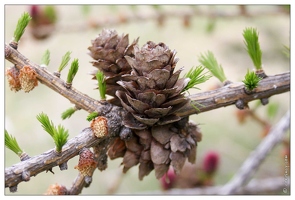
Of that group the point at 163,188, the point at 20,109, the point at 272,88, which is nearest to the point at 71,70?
the point at 272,88

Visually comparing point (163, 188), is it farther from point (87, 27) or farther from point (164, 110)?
point (164, 110)

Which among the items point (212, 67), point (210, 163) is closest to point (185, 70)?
point (210, 163)

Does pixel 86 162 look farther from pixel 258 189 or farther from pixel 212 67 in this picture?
pixel 258 189

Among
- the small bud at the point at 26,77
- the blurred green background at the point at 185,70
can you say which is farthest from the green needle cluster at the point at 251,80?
the blurred green background at the point at 185,70

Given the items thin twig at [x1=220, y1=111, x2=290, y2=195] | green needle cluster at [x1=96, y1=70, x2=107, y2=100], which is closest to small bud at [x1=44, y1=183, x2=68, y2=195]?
green needle cluster at [x1=96, y1=70, x2=107, y2=100]

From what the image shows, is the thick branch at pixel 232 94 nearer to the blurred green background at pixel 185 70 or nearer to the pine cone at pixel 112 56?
the pine cone at pixel 112 56
